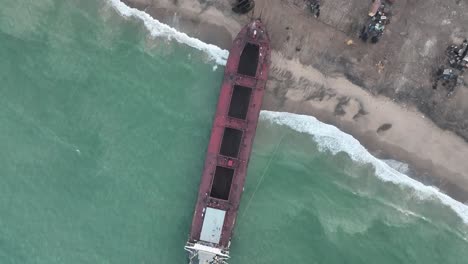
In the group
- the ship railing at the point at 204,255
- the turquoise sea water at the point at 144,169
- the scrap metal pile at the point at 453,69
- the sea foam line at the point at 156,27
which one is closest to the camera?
the ship railing at the point at 204,255

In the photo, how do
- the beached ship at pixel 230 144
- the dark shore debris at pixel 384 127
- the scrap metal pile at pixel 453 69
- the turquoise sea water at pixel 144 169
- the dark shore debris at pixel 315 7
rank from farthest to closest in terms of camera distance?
the dark shore debris at pixel 384 127, the turquoise sea water at pixel 144 169, the dark shore debris at pixel 315 7, the scrap metal pile at pixel 453 69, the beached ship at pixel 230 144

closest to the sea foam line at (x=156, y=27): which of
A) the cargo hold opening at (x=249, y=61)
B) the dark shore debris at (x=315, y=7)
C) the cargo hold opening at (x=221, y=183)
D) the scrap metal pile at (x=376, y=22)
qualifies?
the cargo hold opening at (x=249, y=61)

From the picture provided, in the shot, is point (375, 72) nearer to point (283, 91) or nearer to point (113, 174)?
point (283, 91)

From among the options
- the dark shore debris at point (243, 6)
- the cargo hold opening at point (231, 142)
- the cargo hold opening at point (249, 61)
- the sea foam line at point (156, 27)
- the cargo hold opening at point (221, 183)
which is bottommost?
the cargo hold opening at point (221, 183)

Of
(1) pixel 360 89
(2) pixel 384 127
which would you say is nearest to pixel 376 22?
(1) pixel 360 89

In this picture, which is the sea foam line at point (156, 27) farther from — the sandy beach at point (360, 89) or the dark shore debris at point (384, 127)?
the dark shore debris at point (384, 127)

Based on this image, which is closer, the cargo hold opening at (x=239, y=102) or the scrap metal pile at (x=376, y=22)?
the cargo hold opening at (x=239, y=102)

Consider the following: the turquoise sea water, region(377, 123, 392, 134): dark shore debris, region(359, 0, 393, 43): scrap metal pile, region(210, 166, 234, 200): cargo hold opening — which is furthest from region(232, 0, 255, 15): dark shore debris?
region(377, 123, 392, 134): dark shore debris

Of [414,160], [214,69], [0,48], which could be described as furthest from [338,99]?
[0,48]
